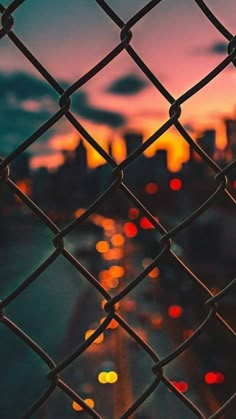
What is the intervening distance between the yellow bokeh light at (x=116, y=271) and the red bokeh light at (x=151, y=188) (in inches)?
301

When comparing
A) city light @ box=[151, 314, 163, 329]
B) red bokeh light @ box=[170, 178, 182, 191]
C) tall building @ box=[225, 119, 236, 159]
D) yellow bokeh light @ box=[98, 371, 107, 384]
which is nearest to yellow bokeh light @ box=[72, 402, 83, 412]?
tall building @ box=[225, 119, 236, 159]

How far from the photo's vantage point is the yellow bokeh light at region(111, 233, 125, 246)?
8900 centimetres

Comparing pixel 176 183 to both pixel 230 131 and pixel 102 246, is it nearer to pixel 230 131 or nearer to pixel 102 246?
pixel 102 246

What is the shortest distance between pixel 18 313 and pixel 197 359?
632 inches

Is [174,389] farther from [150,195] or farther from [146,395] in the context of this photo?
[150,195]

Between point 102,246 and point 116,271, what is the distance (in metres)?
23.9

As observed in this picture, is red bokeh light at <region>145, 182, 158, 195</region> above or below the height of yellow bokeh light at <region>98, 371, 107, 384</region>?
below

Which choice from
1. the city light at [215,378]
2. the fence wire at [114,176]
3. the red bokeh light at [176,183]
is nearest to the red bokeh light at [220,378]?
the city light at [215,378]

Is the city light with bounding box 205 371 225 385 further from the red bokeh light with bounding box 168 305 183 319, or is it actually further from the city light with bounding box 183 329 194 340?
the red bokeh light with bounding box 168 305 183 319

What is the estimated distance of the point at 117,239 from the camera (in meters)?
92.6

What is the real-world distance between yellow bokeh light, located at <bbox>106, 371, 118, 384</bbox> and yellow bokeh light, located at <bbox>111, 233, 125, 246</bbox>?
6212cm

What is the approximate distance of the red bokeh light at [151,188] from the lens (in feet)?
208

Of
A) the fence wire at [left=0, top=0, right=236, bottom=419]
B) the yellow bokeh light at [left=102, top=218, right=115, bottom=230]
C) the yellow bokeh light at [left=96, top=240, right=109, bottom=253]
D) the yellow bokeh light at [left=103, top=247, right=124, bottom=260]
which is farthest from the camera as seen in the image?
the yellow bokeh light at [left=102, top=218, right=115, bottom=230]

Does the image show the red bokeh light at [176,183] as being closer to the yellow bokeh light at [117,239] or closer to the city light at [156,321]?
the city light at [156,321]
